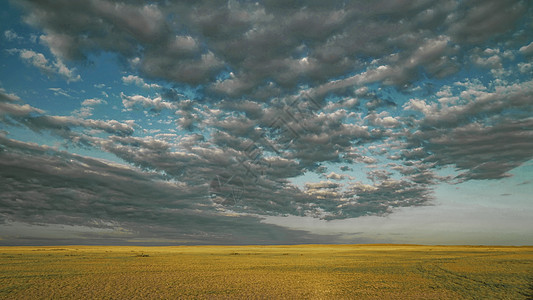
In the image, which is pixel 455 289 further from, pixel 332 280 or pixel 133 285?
pixel 133 285

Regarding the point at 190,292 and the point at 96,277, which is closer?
the point at 190,292

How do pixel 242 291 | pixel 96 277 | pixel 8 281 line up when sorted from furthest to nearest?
pixel 96 277 < pixel 8 281 < pixel 242 291

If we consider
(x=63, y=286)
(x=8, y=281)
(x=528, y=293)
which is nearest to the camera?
(x=528, y=293)

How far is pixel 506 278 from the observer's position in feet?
66.3

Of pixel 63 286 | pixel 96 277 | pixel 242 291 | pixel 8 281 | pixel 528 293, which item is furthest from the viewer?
pixel 96 277

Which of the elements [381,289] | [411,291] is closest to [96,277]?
[381,289]

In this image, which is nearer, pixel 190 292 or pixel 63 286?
pixel 190 292

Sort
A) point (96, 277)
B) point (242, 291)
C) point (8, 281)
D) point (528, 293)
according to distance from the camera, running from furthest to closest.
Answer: point (96, 277) < point (8, 281) < point (242, 291) < point (528, 293)

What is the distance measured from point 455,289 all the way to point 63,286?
78.7 ft

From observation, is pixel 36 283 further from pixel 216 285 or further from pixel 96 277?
pixel 216 285

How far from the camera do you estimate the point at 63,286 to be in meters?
17.3

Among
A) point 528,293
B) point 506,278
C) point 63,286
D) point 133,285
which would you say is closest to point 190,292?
point 133,285

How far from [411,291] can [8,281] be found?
2632 cm

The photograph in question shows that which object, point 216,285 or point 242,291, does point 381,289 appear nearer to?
point 242,291
